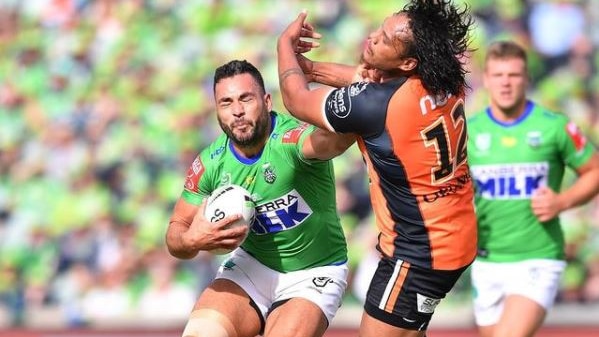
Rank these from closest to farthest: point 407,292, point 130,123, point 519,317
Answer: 1. point 407,292
2. point 519,317
3. point 130,123

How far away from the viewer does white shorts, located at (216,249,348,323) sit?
20.5ft

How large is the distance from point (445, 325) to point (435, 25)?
606 centimetres

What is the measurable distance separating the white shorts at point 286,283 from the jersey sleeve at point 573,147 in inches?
84.6

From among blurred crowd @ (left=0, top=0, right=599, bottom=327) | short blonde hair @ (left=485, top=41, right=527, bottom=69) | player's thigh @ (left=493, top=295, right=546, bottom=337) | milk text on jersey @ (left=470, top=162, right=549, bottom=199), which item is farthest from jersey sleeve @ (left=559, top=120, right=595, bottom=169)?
blurred crowd @ (left=0, top=0, right=599, bottom=327)

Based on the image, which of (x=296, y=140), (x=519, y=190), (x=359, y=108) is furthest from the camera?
(x=519, y=190)

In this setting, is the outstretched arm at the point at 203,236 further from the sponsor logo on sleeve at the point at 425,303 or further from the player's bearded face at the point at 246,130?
the sponsor logo on sleeve at the point at 425,303

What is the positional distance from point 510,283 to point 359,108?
112 inches

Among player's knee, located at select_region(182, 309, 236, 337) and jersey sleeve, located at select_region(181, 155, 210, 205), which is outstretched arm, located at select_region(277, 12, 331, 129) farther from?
player's knee, located at select_region(182, 309, 236, 337)

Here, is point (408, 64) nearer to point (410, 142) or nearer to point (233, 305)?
point (410, 142)

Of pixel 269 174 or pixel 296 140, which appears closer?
pixel 296 140

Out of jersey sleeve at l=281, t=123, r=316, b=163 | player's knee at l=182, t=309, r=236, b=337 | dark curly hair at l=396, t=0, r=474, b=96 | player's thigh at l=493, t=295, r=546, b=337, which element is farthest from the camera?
player's thigh at l=493, t=295, r=546, b=337

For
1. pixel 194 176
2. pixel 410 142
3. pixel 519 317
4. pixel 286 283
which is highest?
pixel 410 142

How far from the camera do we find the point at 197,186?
248 inches

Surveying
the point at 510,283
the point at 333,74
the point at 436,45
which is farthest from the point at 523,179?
the point at 436,45
